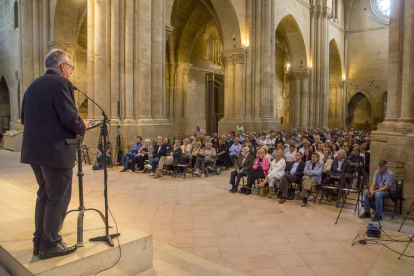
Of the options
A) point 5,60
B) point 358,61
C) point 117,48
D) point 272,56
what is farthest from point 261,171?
point 358,61

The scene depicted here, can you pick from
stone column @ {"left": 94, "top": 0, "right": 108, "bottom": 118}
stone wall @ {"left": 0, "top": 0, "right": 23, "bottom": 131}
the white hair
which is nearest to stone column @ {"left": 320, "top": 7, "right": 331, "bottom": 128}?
stone column @ {"left": 94, "top": 0, "right": 108, "bottom": 118}

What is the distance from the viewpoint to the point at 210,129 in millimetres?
26438

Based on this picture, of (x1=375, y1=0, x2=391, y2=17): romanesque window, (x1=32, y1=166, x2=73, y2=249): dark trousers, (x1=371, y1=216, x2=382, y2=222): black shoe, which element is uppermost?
(x1=375, y1=0, x2=391, y2=17): romanesque window

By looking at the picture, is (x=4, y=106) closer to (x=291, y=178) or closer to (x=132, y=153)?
(x=132, y=153)

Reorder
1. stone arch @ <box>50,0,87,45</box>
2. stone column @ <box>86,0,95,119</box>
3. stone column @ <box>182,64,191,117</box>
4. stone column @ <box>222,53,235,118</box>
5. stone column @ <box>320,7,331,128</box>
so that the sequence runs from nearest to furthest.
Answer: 1. stone column @ <box>86,0,95,119</box>
2. stone arch @ <box>50,0,87,45</box>
3. stone column @ <box>222,53,235,118</box>
4. stone column @ <box>182,64,191,117</box>
5. stone column @ <box>320,7,331,128</box>

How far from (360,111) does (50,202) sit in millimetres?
35500

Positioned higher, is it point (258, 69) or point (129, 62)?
point (258, 69)

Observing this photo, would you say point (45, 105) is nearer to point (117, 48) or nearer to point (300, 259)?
point (300, 259)

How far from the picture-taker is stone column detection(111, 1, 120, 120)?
1194 cm

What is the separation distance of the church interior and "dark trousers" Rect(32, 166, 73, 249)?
208 mm

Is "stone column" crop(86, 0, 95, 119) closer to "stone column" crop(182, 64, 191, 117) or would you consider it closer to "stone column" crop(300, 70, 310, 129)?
"stone column" crop(182, 64, 191, 117)

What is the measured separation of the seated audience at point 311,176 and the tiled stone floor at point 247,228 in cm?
32

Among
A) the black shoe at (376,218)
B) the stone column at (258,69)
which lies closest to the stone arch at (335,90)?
the stone column at (258,69)

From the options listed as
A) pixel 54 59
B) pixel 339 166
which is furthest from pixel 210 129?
pixel 54 59
